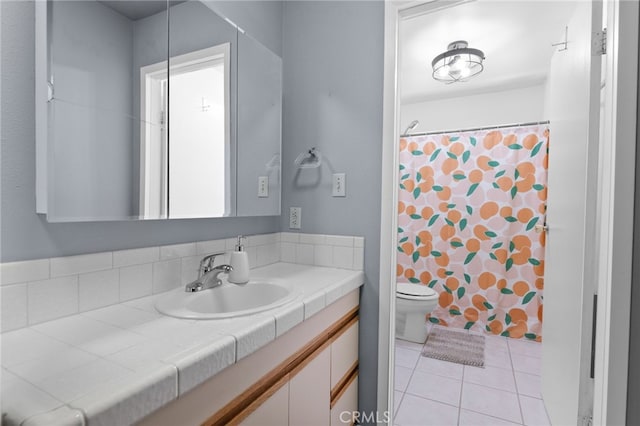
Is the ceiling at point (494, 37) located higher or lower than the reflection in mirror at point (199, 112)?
higher

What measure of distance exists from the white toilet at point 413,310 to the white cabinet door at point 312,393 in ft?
4.66

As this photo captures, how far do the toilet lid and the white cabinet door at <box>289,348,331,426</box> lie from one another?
144 cm

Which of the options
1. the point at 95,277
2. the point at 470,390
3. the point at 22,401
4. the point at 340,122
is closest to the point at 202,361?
the point at 22,401

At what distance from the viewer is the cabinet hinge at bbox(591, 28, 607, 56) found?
112cm

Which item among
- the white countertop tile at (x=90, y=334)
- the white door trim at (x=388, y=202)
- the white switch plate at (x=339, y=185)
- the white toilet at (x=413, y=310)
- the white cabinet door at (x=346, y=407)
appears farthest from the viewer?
the white toilet at (x=413, y=310)

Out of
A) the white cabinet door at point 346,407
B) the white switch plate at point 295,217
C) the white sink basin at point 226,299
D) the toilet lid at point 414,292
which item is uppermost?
the white switch plate at point 295,217

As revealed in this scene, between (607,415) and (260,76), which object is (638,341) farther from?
(260,76)

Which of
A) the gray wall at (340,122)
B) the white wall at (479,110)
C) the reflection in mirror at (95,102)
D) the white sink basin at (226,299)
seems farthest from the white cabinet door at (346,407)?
the white wall at (479,110)

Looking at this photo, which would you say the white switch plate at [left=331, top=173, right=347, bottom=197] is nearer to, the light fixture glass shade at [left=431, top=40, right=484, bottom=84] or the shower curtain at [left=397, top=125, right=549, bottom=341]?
the light fixture glass shade at [left=431, top=40, right=484, bottom=84]

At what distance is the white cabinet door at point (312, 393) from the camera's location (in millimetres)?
1017

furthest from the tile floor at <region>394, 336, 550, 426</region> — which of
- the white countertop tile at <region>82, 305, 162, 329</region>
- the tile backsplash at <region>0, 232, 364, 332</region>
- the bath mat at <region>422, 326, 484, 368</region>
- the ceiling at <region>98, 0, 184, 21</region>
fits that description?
the ceiling at <region>98, 0, 184, 21</region>

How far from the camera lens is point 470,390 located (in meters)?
1.93

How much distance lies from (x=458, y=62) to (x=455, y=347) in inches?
87.5

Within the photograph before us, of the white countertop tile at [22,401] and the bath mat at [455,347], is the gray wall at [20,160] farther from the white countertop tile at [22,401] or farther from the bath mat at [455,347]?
the bath mat at [455,347]
